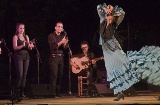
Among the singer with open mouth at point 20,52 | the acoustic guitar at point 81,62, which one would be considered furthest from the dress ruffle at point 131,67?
the acoustic guitar at point 81,62

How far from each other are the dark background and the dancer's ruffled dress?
596 centimetres

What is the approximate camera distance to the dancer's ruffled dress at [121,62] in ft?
31.3

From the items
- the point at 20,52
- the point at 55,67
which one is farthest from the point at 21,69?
the point at 55,67

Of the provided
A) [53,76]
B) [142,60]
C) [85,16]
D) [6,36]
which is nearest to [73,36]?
[85,16]

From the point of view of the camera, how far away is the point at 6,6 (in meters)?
16.5

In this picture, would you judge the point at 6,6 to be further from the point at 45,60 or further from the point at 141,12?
the point at 141,12

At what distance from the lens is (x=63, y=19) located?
16422mm

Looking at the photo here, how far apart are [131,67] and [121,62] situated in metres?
0.32

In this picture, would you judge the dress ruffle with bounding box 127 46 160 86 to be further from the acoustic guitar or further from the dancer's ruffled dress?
the acoustic guitar

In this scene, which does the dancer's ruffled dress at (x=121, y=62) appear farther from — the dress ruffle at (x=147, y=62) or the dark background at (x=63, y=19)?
the dark background at (x=63, y=19)

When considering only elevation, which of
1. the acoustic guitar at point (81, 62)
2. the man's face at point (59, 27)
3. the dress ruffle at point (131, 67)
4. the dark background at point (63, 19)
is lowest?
the dress ruffle at point (131, 67)

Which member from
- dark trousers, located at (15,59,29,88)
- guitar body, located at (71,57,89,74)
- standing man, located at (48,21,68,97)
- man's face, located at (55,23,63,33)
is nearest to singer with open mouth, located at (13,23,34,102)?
dark trousers, located at (15,59,29,88)

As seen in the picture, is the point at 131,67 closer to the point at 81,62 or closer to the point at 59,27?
the point at 59,27

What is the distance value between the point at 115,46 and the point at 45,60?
7.18 metres
